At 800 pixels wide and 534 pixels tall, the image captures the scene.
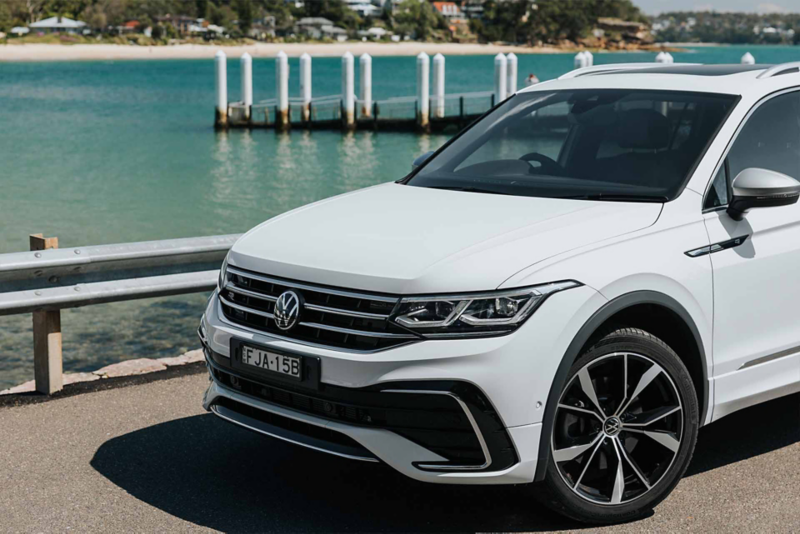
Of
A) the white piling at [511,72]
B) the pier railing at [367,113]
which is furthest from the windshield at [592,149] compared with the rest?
the pier railing at [367,113]

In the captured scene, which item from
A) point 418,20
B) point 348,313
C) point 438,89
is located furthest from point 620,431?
point 418,20

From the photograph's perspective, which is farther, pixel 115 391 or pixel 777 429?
pixel 115 391

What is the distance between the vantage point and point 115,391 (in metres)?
6.07

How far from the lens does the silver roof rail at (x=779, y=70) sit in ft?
16.1

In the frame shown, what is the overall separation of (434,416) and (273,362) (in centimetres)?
69

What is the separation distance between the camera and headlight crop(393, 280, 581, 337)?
364cm

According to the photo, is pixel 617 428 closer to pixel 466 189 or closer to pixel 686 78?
pixel 466 189

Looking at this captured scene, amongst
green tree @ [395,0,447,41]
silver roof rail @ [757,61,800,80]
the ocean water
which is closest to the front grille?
silver roof rail @ [757,61,800,80]

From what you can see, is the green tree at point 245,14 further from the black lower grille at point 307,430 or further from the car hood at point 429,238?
the black lower grille at point 307,430

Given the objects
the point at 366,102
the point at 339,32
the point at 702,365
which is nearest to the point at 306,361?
the point at 702,365

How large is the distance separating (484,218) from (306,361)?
0.94 meters

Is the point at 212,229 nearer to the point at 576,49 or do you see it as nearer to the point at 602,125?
the point at 602,125

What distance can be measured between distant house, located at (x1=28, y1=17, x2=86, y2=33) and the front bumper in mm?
154978

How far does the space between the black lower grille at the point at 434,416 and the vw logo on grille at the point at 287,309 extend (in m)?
0.29
